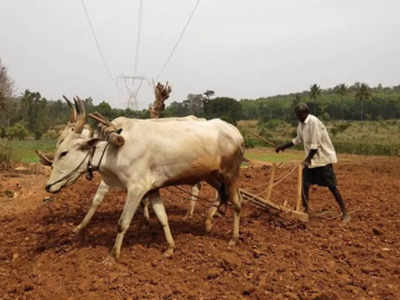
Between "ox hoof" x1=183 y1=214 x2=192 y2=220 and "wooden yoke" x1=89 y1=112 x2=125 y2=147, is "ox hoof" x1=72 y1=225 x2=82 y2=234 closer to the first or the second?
"wooden yoke" x1=89 y1=112 x2=125 y2=147

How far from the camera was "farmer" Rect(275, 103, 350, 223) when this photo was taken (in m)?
5.42

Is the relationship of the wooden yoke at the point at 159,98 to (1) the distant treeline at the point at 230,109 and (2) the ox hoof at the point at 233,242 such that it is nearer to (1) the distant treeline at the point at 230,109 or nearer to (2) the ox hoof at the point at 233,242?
(2) the ox hoof at the point at 233,242

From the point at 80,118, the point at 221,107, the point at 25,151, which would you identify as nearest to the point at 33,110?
the point at 221,107

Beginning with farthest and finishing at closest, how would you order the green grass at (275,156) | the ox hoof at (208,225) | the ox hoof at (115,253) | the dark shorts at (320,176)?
the green grass at (275,156)
the dark shorts at (320,176)
the ox hoof at (208,225)
the ox hoof at (115,253)

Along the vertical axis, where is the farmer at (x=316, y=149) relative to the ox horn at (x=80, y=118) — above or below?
below

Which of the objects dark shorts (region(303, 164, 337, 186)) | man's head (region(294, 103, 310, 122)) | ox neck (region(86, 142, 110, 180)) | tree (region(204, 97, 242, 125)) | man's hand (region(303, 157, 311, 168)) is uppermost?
tree (region(204, 97, 242, 125))

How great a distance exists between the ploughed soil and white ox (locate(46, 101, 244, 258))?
446mm

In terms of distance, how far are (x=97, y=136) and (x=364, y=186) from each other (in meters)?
7.73

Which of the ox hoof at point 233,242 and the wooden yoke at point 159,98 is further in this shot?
the wooden yoke at point 159,98

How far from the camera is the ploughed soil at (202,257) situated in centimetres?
351

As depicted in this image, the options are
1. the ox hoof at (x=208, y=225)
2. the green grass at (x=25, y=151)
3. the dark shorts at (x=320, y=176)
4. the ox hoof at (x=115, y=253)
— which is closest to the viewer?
the ox hoof at (x=115, y=253)

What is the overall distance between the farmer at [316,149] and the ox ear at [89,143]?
308cm

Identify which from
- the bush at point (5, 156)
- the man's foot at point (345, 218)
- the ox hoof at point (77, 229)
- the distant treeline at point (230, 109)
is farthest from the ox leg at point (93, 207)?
the distant treeline at point (230, 109)

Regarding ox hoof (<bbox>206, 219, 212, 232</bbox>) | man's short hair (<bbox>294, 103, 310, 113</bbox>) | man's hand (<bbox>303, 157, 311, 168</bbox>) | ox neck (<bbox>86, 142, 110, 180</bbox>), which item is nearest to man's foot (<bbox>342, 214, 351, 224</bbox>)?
man's hand (<bbox>303, 157, 311, 168</bbox>)
